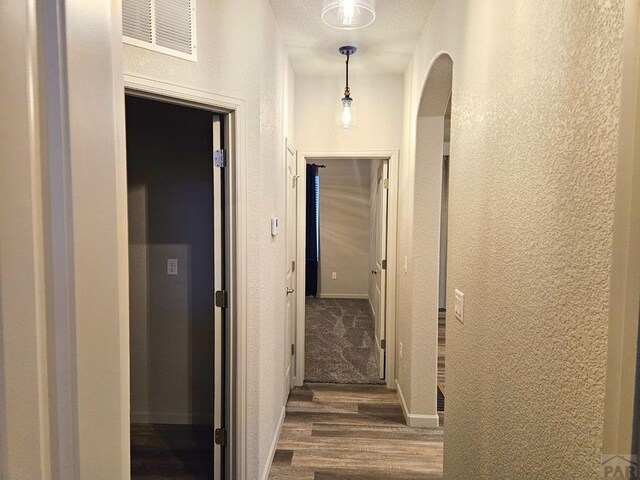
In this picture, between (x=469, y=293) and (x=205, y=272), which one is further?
(x=205, y=272)

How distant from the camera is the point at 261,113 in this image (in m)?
2.13

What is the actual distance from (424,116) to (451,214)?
122cm

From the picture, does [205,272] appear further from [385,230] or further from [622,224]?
[622,224]

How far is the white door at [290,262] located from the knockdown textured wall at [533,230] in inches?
67.5

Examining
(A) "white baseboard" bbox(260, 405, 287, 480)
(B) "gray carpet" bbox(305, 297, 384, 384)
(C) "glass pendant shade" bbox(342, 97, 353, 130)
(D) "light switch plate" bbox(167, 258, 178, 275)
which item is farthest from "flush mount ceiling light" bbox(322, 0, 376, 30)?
(B) "gray carpet" bbox(305, 297, 384, 384)

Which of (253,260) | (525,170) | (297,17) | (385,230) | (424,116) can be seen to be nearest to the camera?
(525,170)

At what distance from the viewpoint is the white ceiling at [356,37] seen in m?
2.38

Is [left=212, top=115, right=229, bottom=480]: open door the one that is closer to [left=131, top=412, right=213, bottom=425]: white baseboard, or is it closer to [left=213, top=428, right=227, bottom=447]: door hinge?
[left=213, top=428, right=227, bottom=447]: door hinge

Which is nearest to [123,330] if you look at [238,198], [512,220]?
[512,220]

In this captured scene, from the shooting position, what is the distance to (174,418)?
294cm

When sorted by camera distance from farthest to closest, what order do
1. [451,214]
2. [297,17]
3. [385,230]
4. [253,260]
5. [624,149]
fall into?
[385,230]
[297,17]
[253,260]
[451,214]
[624,149]

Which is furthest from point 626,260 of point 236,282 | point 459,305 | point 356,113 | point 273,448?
point 356,113

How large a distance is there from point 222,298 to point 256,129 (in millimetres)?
883

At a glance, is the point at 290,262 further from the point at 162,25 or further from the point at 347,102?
the point at 162,25
